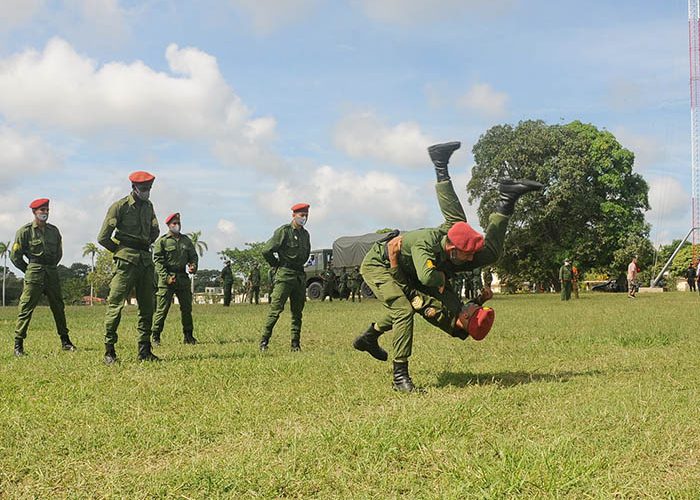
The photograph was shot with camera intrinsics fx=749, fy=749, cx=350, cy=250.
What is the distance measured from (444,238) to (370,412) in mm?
1728

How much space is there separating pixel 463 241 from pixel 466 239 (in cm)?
3

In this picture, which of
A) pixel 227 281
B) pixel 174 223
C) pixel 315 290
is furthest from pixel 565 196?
pixel 174 223

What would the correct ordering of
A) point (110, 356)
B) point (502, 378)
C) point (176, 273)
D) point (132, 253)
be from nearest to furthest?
point (502, 378), point (110, 356), point (132, 253), point (176, 273)

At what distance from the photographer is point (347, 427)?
16.3 ft

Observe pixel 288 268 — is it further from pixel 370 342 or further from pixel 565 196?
pixel 565 196

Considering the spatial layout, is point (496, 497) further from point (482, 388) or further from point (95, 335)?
point (95, 335)

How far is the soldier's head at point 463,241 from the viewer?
627 centimetres

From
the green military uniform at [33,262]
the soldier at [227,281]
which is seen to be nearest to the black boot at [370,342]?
the green military uniform at [33,262]

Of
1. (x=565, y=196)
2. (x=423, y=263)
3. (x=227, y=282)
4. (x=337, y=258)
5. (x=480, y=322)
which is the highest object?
(x=565, y=196)

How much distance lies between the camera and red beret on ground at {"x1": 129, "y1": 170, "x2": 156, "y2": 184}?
28.9 ft

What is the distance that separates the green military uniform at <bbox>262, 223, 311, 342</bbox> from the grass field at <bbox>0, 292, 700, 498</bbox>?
1.32 m

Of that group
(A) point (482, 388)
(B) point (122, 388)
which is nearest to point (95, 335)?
(B) point (122, 388)

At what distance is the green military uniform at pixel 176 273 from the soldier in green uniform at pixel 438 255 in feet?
18.8

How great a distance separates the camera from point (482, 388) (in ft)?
21.7
